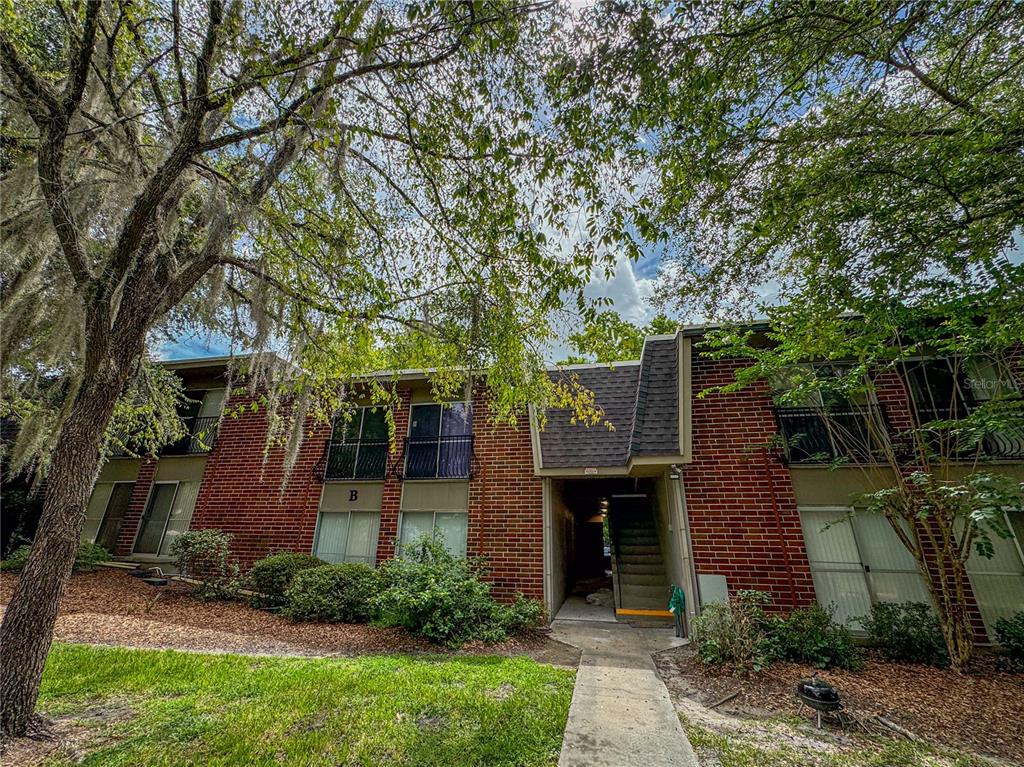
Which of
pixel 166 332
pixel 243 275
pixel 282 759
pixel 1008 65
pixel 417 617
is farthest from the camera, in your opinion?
pixel 166 332

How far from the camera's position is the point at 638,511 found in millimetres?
10812

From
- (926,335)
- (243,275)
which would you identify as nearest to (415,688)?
(243,275)

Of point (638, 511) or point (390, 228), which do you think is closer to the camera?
point (390, 228)

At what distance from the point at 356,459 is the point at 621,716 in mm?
7843

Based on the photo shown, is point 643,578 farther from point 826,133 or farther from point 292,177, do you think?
point 292,177

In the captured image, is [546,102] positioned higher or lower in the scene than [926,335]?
higher

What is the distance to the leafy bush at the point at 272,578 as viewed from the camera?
25.6ft

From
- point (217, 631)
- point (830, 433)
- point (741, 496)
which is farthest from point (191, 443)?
point (830, 433)

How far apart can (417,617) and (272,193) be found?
21.1 feet

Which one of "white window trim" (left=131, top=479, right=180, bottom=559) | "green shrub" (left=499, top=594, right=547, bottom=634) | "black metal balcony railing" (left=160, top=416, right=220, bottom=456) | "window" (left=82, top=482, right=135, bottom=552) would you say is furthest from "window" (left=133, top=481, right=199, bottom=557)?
"green shrub" (left=499, top=594, right=547, bottom=634)

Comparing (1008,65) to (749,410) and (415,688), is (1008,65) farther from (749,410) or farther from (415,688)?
(415,688)

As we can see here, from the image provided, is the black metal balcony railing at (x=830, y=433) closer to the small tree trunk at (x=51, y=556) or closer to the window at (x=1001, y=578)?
the window at (x=1001, y=578)

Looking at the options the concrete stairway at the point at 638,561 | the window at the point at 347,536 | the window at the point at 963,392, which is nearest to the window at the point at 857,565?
the window at the point at 963,392

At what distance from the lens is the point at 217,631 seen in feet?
20.8
